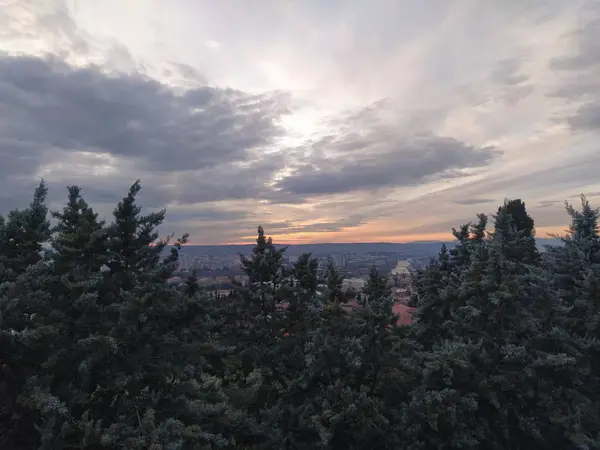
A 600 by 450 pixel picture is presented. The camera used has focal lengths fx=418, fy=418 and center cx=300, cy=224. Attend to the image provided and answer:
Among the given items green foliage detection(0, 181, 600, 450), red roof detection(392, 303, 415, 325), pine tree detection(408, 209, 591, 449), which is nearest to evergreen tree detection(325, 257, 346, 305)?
green foliage detection(0, 181, 600, 450)

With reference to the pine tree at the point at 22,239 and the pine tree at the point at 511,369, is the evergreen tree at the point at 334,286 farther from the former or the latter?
the pine tree at the point at 22,239

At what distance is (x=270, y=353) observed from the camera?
56.5 feet

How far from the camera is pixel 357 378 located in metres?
16.4

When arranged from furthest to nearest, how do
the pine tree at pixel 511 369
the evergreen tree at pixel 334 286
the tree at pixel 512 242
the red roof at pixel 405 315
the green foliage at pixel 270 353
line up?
1. the red roof at pixel 405 315
2. the tree at pixel 512 242
3. the evergreen tree at pixel 334 286
4. the pine tree at pixel 511 369
5. the green foliage at pixel 270 353

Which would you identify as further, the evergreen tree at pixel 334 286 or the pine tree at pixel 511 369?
the evergreen tree at pixel 334 286

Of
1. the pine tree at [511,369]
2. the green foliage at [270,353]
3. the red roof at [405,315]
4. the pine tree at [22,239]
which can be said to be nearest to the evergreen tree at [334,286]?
the green foliage at [270,353]

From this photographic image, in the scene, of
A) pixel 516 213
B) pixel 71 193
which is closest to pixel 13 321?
pixel 71 193

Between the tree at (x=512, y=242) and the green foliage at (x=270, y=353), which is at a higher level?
the tree at (x=512, y=242)

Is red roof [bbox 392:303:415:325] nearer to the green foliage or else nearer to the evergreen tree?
the green foliage

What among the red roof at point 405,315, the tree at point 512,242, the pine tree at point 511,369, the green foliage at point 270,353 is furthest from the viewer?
the red roof at point 405,315

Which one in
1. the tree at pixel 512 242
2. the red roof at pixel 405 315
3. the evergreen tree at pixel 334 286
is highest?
the tree at pixel 512 242

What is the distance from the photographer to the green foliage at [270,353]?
11.4 meters


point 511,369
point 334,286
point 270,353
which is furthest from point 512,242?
point 270,353

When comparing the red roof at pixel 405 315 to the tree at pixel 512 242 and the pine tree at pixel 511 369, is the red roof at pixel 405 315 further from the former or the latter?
the tree at pixel 512 242
